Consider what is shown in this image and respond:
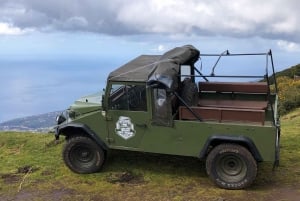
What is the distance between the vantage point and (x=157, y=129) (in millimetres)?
9234

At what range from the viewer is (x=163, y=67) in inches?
363

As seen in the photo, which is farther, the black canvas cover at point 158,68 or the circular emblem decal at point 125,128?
the circular emblem decal at point 125,128

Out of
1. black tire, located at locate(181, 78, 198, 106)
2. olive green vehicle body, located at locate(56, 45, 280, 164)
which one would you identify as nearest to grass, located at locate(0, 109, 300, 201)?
olive green vehicle body, located at locate(56, 45, 280, 164)

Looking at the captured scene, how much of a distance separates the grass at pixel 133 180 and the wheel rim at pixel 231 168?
29 centimetres

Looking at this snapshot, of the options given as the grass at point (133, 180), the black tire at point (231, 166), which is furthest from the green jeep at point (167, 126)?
the grass at point (133, 180)

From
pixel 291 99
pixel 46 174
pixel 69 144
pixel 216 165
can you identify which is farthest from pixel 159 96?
pixel 291 99

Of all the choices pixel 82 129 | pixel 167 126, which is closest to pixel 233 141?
pixel 167 126

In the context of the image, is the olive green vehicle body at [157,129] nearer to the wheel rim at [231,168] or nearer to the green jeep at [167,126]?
the green jeep at [167,126]

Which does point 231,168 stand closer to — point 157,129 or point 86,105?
point 157,129

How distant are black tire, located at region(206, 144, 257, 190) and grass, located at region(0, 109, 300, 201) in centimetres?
19

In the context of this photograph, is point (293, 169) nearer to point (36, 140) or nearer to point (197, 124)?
point (197, 124)

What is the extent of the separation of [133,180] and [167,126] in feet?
4.87

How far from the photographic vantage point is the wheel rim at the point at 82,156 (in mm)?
9999

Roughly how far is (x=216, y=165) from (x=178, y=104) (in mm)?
1641
